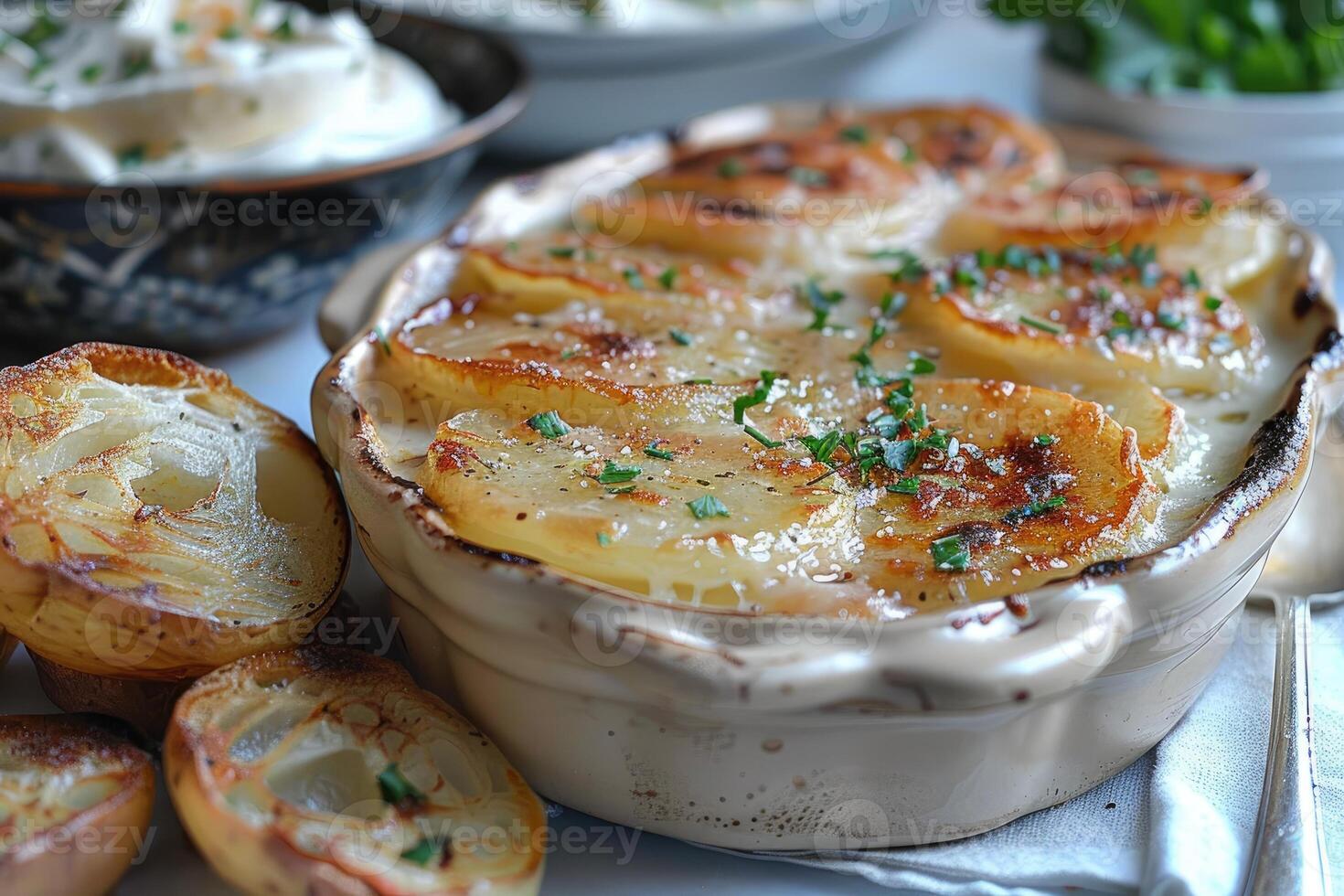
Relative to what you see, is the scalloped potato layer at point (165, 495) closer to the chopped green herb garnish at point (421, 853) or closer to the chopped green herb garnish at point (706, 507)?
the chopped green herb garnish at point (421, 853)

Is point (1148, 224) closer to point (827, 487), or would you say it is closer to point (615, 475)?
point (827, 487)

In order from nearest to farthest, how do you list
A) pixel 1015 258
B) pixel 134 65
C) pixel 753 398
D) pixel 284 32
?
pixel 753 398 < pixel 1015 258 < pixel 134 65 < pixel 284 32

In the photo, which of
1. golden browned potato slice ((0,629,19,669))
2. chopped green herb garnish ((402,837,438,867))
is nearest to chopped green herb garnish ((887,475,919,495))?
chopped green herb garnish ((402,837,438,867))

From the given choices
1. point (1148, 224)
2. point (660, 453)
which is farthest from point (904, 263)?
point (660, 453)

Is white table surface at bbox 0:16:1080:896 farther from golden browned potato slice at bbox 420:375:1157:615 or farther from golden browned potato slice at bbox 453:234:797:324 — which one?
golden browned potato slice at bbox 453:234:797:324

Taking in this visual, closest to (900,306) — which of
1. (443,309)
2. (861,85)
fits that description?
(443,309)

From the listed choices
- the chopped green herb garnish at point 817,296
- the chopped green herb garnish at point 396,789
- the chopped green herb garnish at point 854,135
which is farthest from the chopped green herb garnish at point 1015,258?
the chopped green herb garnish at point 396,789
